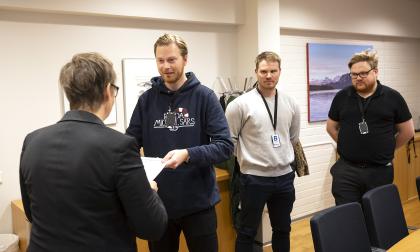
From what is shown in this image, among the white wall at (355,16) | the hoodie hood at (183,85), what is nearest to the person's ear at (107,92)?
the hoodie hood at (183,85)

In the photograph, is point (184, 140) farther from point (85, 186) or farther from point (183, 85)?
point (85, 186)

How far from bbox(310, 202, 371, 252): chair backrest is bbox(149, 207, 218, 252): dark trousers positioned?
49 centimetres

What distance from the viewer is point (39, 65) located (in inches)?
112

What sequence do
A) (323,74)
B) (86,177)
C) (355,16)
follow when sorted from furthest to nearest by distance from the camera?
1. (355,16)
2. (323,74)
3. (86,177)

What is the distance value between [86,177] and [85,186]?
3cm

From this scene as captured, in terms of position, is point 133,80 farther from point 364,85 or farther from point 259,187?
point 364,85

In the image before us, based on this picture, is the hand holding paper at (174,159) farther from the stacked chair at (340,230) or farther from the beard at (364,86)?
the beard at (364,86)

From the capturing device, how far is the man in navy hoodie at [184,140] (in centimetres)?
182

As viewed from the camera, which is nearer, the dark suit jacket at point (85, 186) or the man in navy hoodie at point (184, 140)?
the dark suit jacket at point (85, 186)

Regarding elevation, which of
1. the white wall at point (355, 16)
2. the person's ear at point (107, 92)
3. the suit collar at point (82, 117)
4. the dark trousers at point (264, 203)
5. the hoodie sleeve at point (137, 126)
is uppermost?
the white wall at point (355, 16)

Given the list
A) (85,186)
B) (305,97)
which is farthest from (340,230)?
(305,97)

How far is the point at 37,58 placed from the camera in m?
2.83

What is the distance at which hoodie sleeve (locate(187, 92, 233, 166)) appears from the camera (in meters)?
1.72

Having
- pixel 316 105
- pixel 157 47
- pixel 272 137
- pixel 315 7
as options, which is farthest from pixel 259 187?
pixel 315 7
